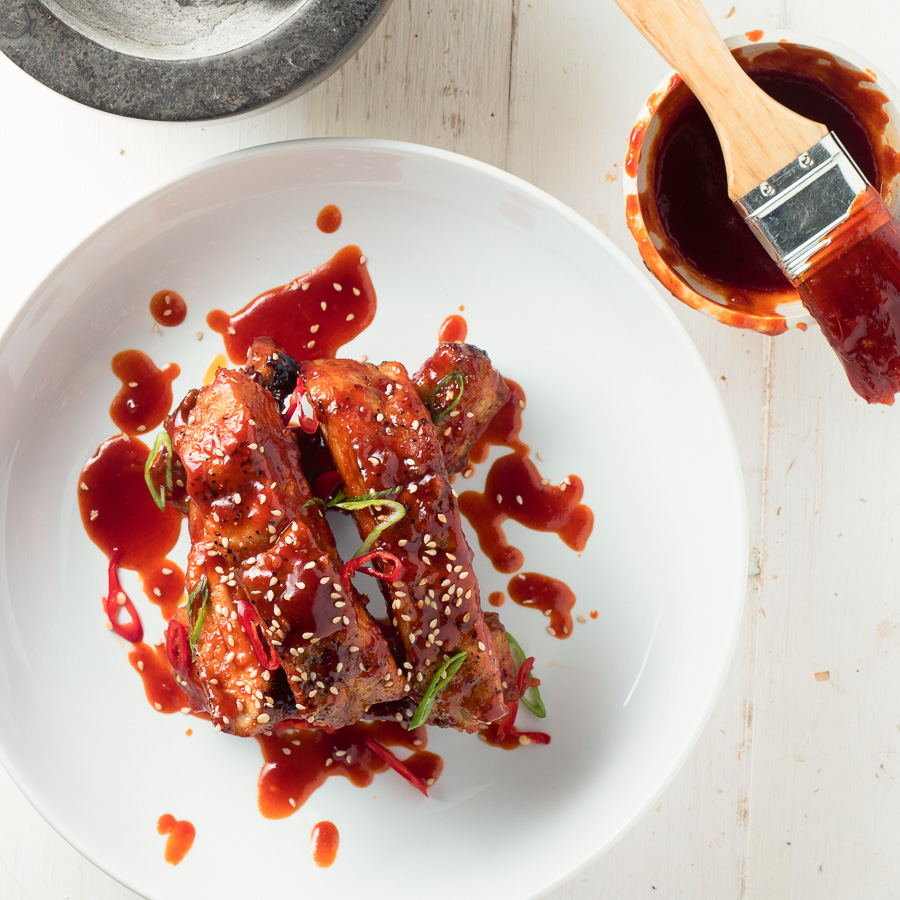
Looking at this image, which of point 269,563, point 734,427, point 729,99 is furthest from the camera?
point 734,427

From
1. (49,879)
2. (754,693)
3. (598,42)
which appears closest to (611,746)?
(754,693)

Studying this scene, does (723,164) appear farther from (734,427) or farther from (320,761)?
(320,761)

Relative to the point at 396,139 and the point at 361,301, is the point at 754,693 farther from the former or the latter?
the point at 396,139

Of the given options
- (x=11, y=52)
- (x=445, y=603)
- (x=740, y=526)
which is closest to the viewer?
(x=11, y=52)

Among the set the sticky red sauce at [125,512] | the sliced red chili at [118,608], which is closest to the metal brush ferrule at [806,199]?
the sticky red sauce at [125,512]

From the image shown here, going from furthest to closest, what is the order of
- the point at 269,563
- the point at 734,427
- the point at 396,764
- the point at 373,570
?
the point at 734,427 < the point at 396,764 < the point at 373,570 < the point at 269,563

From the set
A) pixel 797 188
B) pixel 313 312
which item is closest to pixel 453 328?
pixel 313 312
